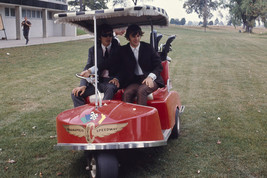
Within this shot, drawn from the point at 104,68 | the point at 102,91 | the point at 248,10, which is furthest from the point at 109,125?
the point at 248,10

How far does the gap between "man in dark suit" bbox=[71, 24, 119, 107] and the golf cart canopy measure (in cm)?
35

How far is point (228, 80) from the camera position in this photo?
11.5 m

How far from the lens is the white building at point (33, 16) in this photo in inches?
1087

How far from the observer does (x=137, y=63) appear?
17.4 feet

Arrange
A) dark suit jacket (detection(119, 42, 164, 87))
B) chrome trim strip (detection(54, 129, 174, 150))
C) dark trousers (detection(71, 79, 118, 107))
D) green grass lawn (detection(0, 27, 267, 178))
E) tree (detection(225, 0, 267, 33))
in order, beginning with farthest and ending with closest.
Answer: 1. tree (detection(225, 0, 267, 33))
2. dark suit jacket (detection(119, 42, 164, 87))
3. dark trousers (detection(71, 79, 118, 107))
4. green grass lawn (detection(0, 27, 267, 178))
5. chrome trim strip (detection(54, 129, 174, 150))

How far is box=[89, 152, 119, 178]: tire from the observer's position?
3.67 m

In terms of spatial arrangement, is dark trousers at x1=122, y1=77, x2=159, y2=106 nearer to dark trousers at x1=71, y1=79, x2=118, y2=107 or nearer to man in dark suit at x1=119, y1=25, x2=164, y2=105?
man in dark suit at x1=119, y1=25, x2=164, y2=105

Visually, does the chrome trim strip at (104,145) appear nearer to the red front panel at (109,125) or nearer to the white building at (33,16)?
the red front panel at (109,125)

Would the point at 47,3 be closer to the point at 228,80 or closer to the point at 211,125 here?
the point at 228,80

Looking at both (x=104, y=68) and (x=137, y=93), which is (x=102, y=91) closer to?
(x=104, y=68)

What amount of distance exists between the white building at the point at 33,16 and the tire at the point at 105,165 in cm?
2385

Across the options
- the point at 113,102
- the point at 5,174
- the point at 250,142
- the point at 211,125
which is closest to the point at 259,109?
the point at 211,125

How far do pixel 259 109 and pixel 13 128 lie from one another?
502 centimetres

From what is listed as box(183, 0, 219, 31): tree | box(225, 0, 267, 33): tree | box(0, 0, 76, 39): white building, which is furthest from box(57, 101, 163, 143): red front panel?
box(183, 0, 219, 31): tree
